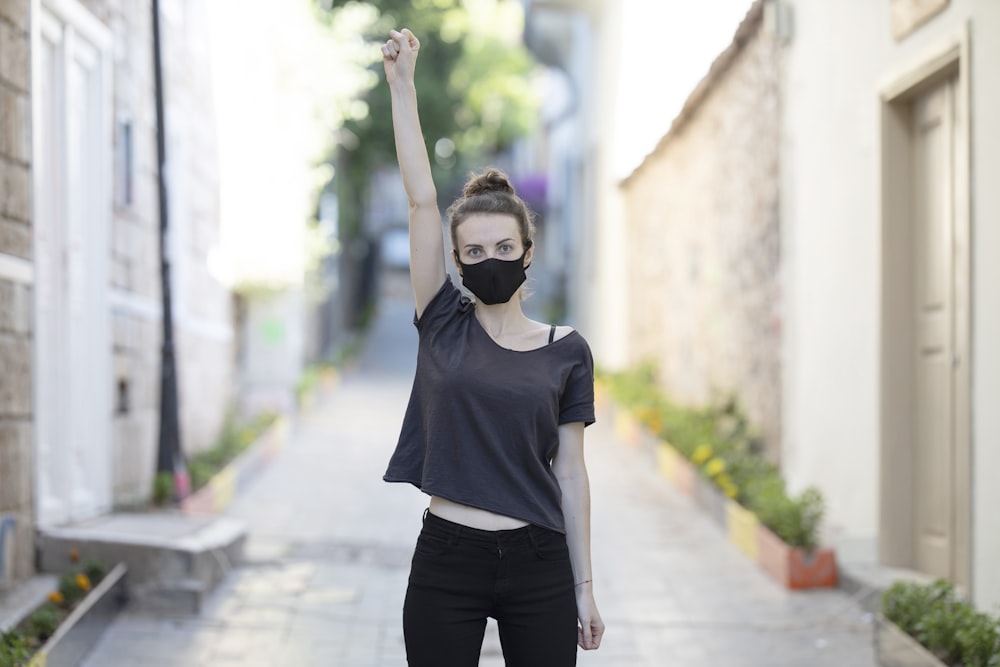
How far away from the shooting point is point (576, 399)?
2836 mm

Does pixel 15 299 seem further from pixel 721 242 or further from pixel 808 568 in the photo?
A: pixel 721 242

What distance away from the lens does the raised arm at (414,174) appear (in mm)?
2863

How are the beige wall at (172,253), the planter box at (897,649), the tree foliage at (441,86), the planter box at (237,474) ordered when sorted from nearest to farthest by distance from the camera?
1. the planter box at (897,649)
2. the beige wall at (172,253)
3. the planter box at (237,474)
4. the tree foliage at (441,86)

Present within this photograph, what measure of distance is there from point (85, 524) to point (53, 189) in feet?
5.64

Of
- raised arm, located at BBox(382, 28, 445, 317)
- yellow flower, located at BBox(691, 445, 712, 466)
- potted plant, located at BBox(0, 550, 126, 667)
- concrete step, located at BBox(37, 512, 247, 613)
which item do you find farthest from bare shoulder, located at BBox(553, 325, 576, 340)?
yellow flower, located at BBox(691, 445, 712, 466)

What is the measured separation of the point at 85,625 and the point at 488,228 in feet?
10.5

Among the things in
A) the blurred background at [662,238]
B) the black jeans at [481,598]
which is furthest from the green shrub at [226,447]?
the black jeans at [481,598]

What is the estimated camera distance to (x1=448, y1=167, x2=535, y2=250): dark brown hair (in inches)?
112

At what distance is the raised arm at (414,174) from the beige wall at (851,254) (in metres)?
2.97

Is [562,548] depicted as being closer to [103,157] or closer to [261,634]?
[261,634]

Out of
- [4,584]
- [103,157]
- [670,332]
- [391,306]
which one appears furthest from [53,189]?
[391,306]

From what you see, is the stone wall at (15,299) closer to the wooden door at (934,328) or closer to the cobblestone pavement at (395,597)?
the cobblestone pavement at (395,597)

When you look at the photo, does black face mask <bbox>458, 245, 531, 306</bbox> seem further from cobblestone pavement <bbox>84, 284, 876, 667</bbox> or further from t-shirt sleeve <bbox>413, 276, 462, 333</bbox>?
cobblestone pavement <bbox>84, 284, 876, 667</bbox>

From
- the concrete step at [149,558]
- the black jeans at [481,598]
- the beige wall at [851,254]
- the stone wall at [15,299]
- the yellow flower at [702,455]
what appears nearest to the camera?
the black jeans at [481,598]
